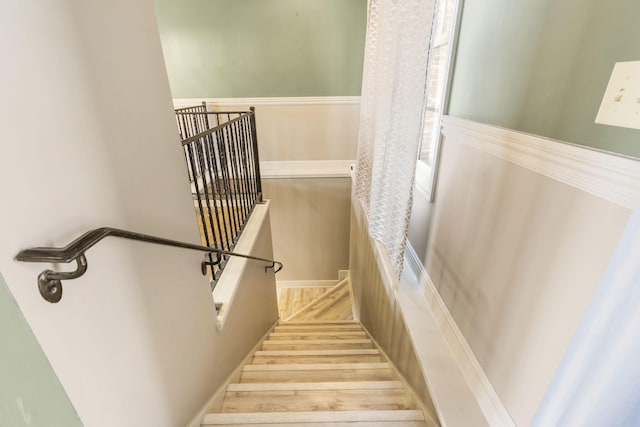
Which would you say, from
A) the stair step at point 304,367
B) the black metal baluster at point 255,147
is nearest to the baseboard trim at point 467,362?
the stair step at point 304,367

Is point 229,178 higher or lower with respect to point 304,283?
higher

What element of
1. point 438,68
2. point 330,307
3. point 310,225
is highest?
point 438,68

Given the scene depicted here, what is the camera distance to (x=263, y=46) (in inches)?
149

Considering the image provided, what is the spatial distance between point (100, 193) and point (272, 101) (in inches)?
143

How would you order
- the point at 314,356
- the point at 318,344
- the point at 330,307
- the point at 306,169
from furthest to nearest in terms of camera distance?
the point at 330,307
the point at 306,169
the point at 318,344
the point at 314,356

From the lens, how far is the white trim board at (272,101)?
159 inches

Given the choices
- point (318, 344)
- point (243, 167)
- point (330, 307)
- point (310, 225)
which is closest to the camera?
point (318, 344)

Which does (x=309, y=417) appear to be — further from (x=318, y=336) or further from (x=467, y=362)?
(x=318, y=336)

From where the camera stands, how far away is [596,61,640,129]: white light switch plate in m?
0.66

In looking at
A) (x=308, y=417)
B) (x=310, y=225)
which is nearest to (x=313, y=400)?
(x=308, y=417)

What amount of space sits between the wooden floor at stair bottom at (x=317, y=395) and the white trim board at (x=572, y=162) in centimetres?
118

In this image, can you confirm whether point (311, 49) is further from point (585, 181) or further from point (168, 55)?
point (585, 181)

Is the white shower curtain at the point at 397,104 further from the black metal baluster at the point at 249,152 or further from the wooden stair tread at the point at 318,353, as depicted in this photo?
the black metal baluster at the point at 249,152

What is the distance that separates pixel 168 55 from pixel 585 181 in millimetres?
4476
